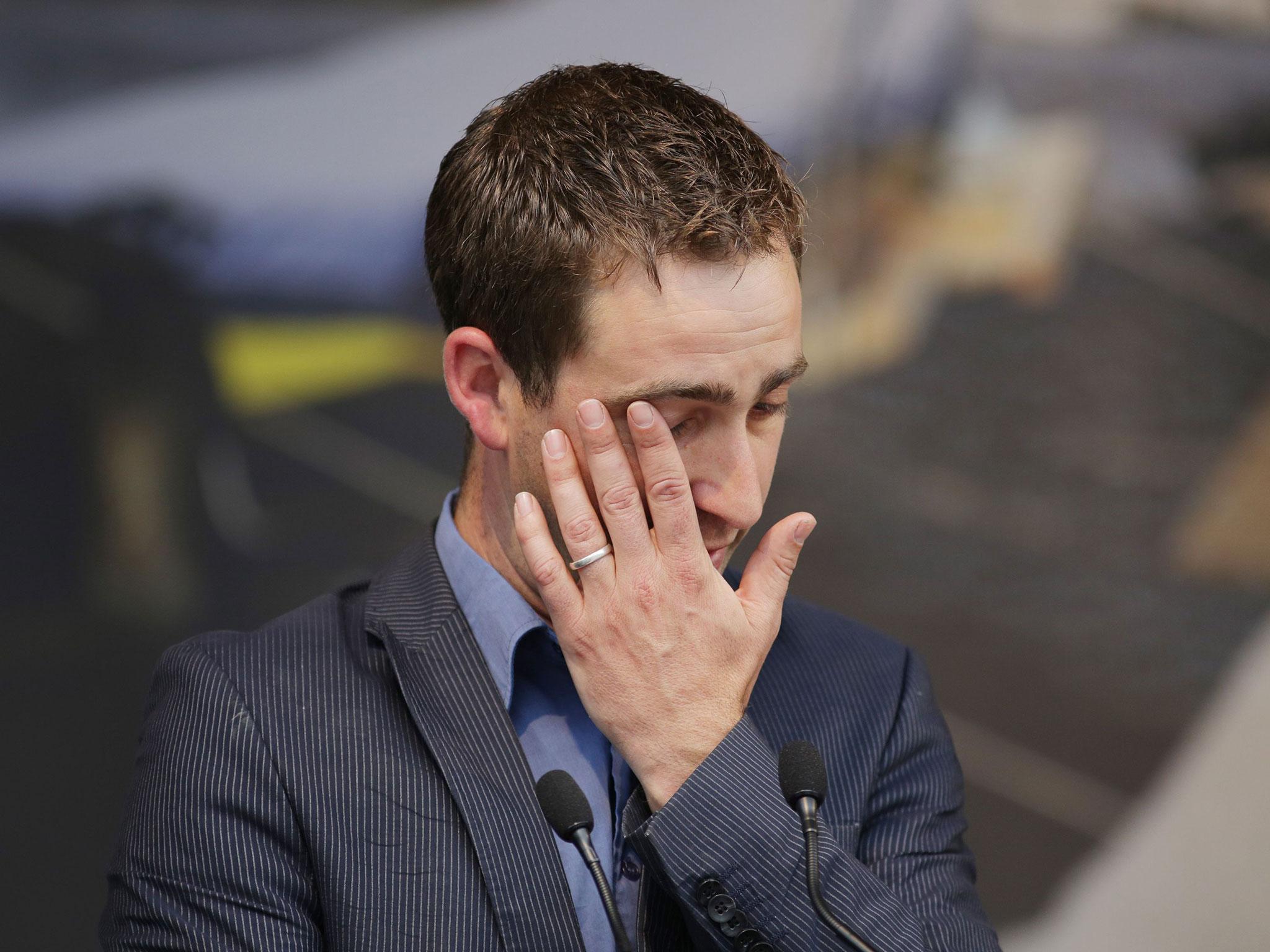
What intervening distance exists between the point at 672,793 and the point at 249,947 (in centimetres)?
47

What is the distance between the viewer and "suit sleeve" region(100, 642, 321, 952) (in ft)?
4.06

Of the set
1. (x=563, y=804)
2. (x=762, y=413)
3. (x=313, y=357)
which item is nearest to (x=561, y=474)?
(x=762, y=413)

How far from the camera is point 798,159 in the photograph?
130 inches

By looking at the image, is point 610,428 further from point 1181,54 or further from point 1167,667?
point 1181,54

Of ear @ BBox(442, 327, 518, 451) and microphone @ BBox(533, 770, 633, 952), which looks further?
ear @ BBox(442, 327, 518, 451)

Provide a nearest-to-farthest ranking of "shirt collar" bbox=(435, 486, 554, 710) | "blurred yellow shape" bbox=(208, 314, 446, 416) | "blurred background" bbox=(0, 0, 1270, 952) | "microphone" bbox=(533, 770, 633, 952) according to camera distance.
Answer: "microphone" bbox=(533, 770, 633, 952) → "shirt collar" bbox=(435, 486, 554, 710) → "blurred background" bbox=(0, 0, 1270, 952) → "blurred yellow shape" bbox=(208, 314, 446, 416)

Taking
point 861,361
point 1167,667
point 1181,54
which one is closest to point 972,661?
point 1167,667

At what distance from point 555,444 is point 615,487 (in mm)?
94

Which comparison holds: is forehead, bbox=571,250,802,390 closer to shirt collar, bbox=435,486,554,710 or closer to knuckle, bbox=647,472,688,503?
knuckle, bbox=647,472,688,503

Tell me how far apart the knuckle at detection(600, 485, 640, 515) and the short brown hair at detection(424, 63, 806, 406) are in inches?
6.4

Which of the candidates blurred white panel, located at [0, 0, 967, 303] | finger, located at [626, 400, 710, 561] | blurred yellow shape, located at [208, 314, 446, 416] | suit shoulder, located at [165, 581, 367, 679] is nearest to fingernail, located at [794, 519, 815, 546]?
finger, located at [626, 400, 710, 561]

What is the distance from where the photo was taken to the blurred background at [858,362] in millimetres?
2738

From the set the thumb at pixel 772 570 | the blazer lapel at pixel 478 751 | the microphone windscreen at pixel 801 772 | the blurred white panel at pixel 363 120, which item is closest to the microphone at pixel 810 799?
the microphone windscreen at pixel 801 772

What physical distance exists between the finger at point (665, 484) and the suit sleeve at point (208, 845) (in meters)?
0.53
